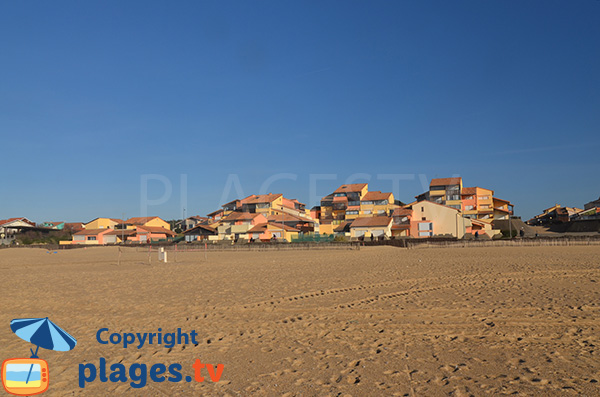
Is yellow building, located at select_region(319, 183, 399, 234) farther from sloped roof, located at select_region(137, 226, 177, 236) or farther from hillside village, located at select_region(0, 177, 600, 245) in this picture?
sloped roof, located at select_region(137, 226, 177, 236)

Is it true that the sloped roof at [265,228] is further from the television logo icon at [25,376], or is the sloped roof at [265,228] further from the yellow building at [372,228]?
the television logo icon at [25,376]

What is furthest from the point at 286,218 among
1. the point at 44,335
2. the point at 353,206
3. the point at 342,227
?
the point at 44,335

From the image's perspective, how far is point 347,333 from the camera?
905 cm

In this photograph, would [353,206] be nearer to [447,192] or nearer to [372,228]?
[447,192]

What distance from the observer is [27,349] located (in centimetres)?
834

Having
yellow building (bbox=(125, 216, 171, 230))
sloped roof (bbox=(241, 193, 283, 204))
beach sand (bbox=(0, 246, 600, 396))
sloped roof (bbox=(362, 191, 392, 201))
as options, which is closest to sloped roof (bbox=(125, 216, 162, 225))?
yellow building (bbox=(125, 216, 171, 230))

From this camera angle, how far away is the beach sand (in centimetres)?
631

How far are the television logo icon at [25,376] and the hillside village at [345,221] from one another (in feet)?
203

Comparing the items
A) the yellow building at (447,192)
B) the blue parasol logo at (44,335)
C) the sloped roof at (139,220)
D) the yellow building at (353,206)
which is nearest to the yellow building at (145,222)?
the sloped roof at (139,220)

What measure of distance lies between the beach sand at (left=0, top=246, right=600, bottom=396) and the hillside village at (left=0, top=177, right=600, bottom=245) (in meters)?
51.7

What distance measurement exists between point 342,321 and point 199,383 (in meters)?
4.40

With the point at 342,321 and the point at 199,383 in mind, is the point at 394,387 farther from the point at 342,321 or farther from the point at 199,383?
the point at 342,321

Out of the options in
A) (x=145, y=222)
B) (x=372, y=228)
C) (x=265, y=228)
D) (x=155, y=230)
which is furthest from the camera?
(x=145, y=222)

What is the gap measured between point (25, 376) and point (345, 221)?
85.1 metres
